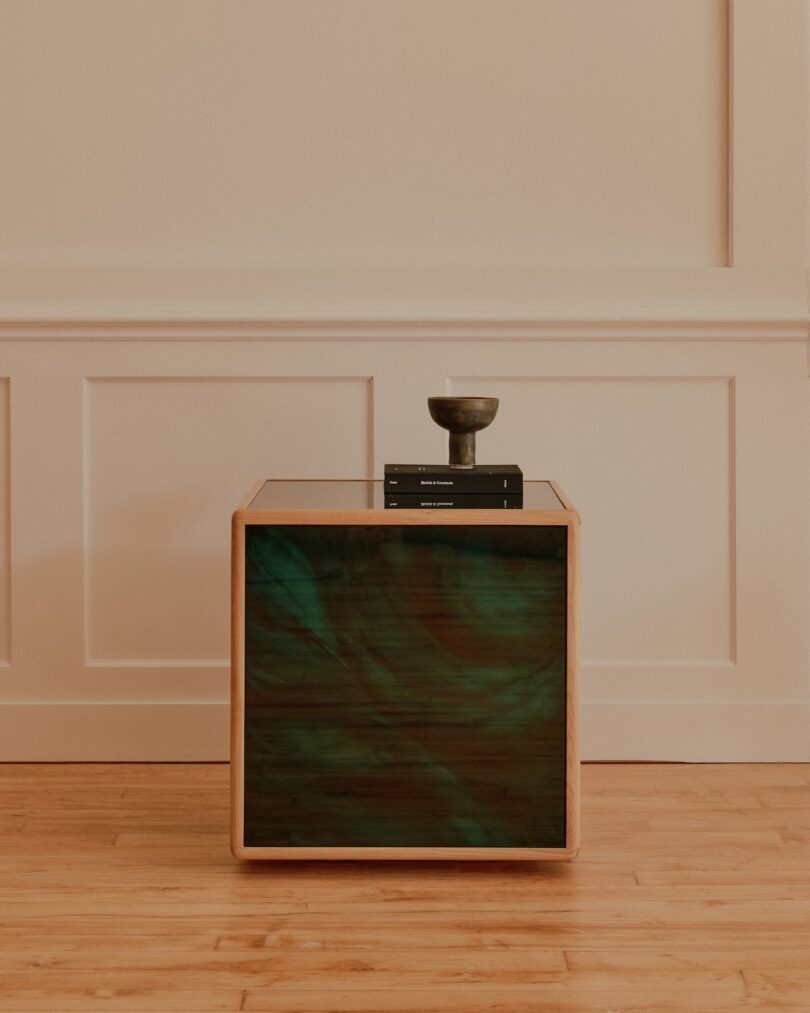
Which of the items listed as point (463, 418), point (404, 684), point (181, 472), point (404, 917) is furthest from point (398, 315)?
point (404, 917)

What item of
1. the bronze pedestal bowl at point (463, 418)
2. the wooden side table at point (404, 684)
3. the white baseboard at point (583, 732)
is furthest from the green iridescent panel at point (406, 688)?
the white baseboard at point (583, 732)

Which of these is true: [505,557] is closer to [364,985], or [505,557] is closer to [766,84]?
[364,985]

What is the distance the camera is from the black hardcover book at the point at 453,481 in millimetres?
2186

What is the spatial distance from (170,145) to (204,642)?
1083mm

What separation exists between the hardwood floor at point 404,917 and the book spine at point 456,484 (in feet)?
2.16

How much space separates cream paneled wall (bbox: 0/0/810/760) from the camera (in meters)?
2.66

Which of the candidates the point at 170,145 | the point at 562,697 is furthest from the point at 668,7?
the point at 562,697

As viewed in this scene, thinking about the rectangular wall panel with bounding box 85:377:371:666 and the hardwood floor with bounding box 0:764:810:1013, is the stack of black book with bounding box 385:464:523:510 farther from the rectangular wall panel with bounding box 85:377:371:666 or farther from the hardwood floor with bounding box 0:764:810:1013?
the hardwood floor with bounding box 0:764:810:1013

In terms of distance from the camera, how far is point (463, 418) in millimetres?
2314

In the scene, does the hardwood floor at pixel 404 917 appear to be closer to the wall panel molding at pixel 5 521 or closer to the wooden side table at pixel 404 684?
the wooden side table at pixel 404 684

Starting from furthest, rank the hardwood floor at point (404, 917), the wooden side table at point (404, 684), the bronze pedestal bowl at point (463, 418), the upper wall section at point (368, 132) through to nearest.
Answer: the upper wall section at point (368, 132)
the bronze pedestal bowl at point (463, 418)
the wooden side table at point (404, 684)
the hardwood floor at point (404, 917)

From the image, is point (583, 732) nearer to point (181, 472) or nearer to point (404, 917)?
point (404, 917)

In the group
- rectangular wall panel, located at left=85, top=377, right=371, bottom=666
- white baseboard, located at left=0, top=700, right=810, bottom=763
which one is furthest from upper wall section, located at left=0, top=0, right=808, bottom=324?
white baseboard, located at left=0, top=700, right=810, bottom=763

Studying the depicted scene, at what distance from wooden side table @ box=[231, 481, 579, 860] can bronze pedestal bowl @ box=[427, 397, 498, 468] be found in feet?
0.89
